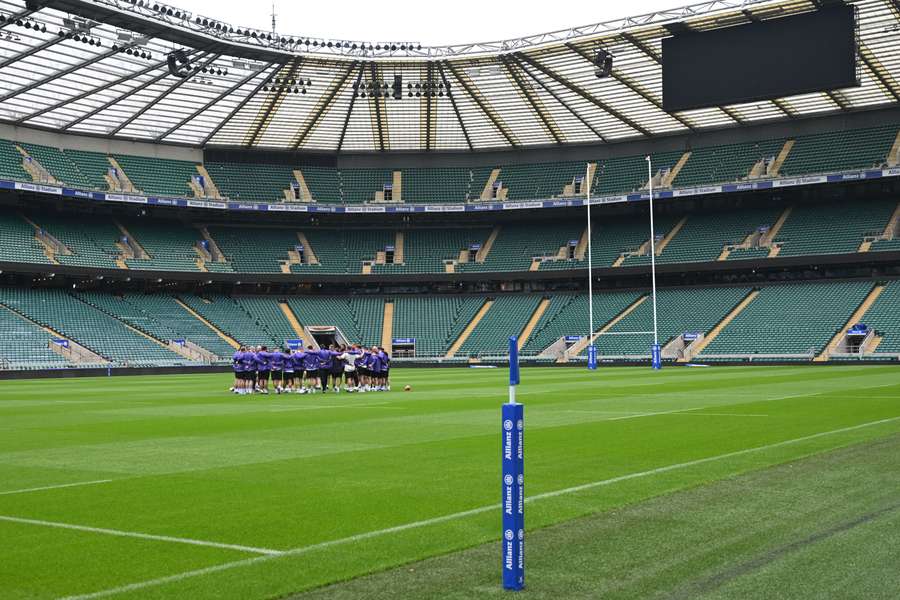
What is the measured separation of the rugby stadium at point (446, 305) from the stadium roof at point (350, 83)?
0.31 metres

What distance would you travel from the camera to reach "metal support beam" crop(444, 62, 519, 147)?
6294cm

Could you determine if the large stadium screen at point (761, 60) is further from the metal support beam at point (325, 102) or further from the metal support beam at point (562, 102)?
the metal support beam at point (325, 102)

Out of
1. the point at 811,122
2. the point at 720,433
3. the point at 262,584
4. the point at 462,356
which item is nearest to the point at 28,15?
the point at 462,356

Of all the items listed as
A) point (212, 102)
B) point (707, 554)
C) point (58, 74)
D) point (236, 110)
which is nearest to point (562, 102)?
point (236, 110)

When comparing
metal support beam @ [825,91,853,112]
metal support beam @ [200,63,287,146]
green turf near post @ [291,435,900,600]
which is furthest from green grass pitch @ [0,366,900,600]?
metal support beam @ [825,91,853,112]

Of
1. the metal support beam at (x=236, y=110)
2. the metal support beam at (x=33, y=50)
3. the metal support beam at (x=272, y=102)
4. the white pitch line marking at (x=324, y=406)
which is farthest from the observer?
the metal support beam at (x=236, y=110)

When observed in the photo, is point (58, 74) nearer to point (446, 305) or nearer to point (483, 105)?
point (483, 105)

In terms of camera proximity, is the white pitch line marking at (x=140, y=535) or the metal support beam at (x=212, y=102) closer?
the white pitch line marking at (x=140, y=535)

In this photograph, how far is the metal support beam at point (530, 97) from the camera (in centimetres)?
5988

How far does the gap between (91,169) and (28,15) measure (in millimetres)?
23454

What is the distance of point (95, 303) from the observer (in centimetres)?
6681

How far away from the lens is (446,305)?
256ft

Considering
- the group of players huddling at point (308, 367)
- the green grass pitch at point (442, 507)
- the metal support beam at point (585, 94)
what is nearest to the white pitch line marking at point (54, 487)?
the green grass pitch at point (442, 507)

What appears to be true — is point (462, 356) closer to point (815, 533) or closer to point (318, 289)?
point (318, 289)
